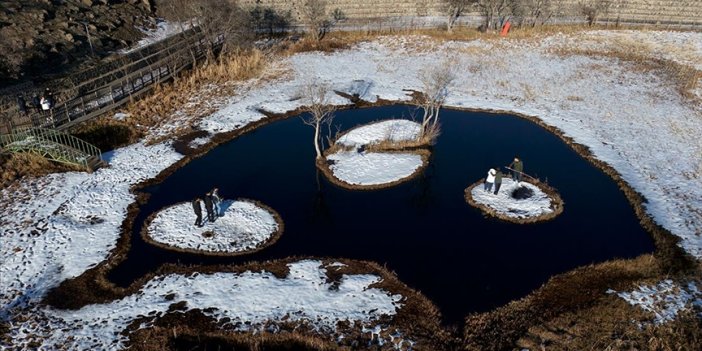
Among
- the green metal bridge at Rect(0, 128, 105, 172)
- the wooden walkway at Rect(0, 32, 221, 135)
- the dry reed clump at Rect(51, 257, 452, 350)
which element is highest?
the wooden walkway at Rect(0, 32, 221, 135)

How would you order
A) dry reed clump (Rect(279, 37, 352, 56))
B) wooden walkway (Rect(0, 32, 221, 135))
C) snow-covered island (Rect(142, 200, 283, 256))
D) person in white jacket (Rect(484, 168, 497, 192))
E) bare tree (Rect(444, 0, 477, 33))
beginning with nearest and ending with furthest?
snow-covered island (Rect(142, 200, 283, 256)), person in white jacket (Rect(484, 168, 497, 192)), wooden walkway (Rect(0, 32, 221, 135)), dry reed clump (Rect(279, 37, 352, 56)), bare tree (Rect(444, 0, 477, 33))

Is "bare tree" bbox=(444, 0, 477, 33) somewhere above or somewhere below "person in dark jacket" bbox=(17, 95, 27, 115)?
above

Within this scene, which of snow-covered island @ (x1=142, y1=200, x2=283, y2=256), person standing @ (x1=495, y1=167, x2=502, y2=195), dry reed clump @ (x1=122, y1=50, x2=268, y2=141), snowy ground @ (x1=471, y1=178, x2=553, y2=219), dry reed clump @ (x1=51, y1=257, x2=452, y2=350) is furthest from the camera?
dry reed clump @ (x1=122, y1=50, x2=268, y2=141)

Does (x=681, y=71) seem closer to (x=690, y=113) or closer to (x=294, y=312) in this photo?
(x=690, y=113)

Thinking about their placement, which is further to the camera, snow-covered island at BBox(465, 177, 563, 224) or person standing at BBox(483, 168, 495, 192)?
person standing at BBox(483, 168, 495, 192)

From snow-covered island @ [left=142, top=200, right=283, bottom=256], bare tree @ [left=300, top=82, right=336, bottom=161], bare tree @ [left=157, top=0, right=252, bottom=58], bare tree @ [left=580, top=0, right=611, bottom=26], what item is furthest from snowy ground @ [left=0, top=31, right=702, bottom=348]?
bare tree @ [left=157, top=0, right=252, bottom=58]

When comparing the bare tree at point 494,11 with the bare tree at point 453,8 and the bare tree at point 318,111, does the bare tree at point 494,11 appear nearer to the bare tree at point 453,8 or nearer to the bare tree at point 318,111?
the bare tree at point 453,8

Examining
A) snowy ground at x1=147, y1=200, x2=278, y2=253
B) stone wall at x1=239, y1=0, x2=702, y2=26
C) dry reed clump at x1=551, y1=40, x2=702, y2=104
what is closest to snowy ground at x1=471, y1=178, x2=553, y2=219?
snowy ground at x1=147, y1=200, x2=278, y2=253

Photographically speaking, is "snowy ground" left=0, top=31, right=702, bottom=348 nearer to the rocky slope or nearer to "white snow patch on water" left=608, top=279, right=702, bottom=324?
"white snow patch on water" left=608, top=279, right=702, bottom=324
